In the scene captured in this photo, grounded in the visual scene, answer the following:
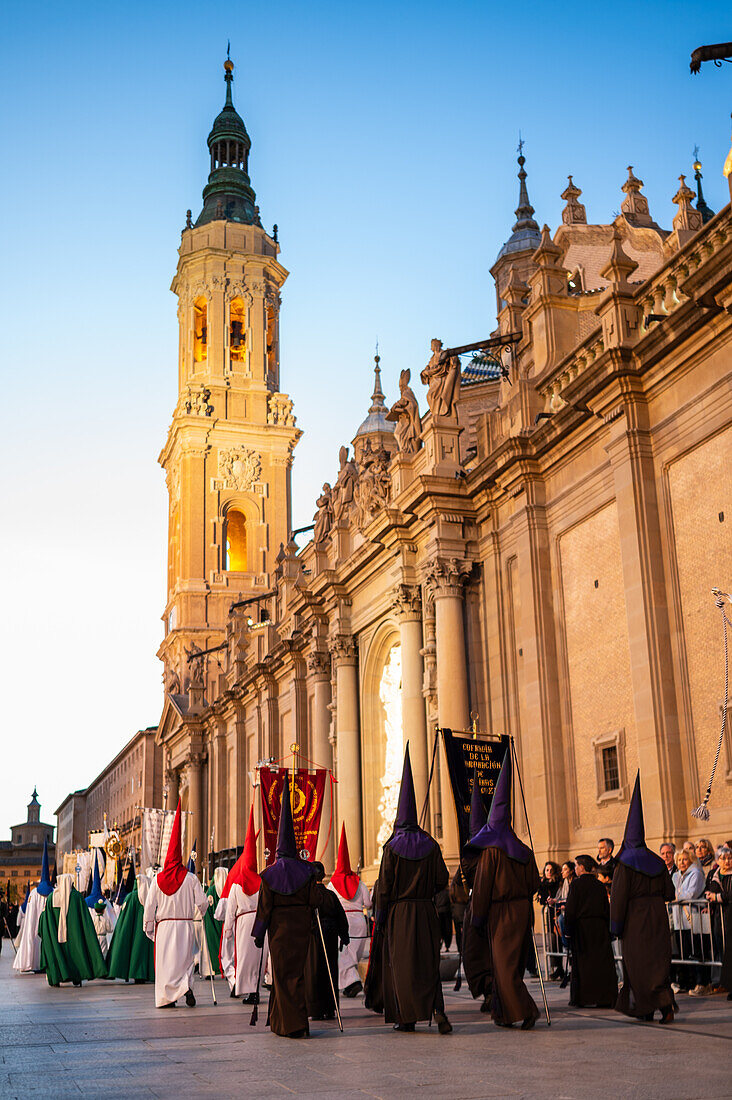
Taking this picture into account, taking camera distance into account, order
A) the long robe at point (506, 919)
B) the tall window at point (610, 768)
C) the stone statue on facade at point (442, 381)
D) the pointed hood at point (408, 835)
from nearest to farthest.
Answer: the long robe at point (506, 919), the pointed hood at point (408, 835), the tall window at point (610, 768), the stone statue on facade at point (442, 381)

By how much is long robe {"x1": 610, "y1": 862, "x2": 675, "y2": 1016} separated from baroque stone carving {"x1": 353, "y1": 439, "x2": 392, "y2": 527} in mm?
16582

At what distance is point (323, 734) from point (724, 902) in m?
20.8

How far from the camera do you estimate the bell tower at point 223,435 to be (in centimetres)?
5616

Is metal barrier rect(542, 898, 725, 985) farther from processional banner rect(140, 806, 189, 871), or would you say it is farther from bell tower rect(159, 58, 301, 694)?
bell tower rect(159, 58, 301, 694)

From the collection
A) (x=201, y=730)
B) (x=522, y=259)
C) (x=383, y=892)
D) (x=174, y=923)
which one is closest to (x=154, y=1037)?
(x=383, y=892)

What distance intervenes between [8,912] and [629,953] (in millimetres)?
42652

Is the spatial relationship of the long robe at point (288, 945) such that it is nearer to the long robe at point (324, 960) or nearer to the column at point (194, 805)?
the long robe at point (324, 960)

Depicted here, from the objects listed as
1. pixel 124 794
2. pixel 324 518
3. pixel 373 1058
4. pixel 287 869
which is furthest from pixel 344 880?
pixel 124 794

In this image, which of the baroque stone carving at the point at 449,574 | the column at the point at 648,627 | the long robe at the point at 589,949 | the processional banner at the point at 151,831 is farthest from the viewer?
the processional banner at the point at 151,831

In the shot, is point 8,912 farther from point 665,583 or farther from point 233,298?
point 665,583

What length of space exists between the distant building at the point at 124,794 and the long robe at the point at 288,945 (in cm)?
3853

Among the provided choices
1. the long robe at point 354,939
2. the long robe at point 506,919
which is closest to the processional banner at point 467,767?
the long robe at point 354,939

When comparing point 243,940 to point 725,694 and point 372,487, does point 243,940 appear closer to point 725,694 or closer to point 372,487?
point 725,694

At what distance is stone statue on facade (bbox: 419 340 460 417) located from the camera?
79.0 feet
